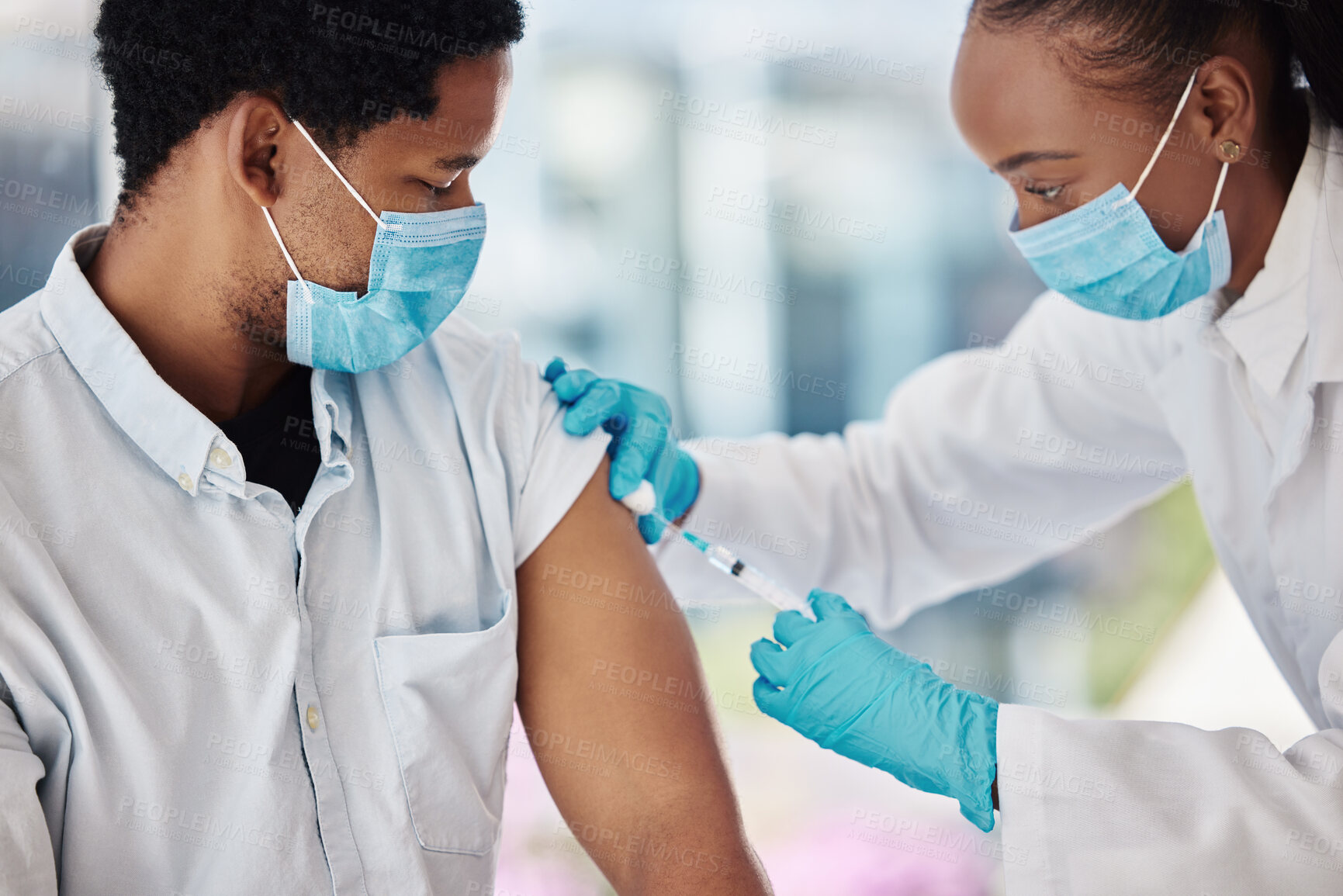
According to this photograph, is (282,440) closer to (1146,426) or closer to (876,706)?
(876,706)

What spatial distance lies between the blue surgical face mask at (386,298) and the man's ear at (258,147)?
3cm

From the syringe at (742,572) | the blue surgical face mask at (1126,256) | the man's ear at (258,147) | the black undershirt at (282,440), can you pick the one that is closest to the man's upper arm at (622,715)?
the syringe at (742,572)

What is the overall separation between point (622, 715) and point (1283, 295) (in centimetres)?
118

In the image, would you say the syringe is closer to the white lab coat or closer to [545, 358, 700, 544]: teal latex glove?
[545, 358, 700, 544]: teal latex glove

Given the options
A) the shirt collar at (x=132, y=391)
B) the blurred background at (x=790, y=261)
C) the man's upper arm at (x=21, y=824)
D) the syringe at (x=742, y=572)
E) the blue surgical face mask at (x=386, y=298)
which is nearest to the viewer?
the man's upper arm at (x=21, y=824)

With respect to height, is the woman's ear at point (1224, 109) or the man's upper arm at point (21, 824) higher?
the woman's ear at point (1224, 109)

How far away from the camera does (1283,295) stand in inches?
61.5

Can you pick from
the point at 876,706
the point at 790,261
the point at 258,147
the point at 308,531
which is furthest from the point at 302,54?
the point at 790,261

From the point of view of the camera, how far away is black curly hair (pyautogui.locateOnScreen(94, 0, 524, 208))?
1.19m

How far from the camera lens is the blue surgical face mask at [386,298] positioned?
4.11ft

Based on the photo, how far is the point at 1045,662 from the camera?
375cm

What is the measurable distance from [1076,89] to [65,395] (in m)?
1.37

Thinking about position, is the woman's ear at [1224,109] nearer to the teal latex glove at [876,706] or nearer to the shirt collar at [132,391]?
the teal latex glove at [876,706]

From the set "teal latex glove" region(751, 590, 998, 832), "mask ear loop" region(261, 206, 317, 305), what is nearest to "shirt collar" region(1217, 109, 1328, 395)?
"teal latex glove" region(751, 590, 998, 832)
